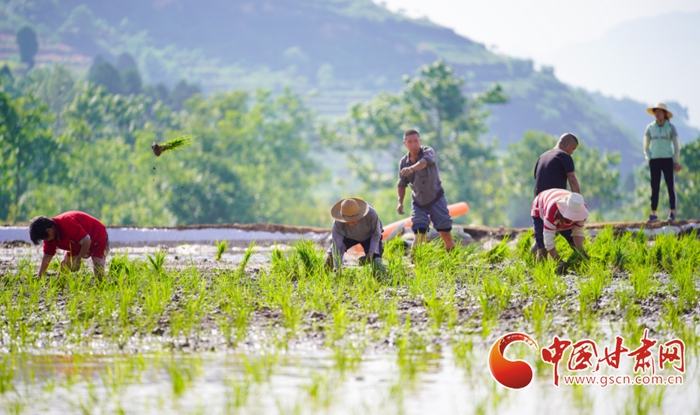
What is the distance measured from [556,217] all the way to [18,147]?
35652 millimetres

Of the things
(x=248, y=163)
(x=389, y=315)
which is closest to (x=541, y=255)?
(x=389, y=315)

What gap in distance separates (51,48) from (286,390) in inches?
6250

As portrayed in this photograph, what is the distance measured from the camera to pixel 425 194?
930cm

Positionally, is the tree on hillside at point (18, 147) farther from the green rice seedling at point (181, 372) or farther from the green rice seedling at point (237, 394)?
the green rice seedling at point (237, 394)

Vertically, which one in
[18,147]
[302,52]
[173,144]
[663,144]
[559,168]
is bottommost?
[18,147]

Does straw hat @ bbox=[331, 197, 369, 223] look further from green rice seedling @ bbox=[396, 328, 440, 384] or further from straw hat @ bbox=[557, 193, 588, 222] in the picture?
green rice seedling @ bbox=[396, 328, 440, 384]

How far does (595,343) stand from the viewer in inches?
207

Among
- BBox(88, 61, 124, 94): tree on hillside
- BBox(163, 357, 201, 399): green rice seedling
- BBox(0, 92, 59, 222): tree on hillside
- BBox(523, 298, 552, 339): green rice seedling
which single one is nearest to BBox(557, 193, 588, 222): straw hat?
BBox(523, 298, 552, 339): green rice seedling

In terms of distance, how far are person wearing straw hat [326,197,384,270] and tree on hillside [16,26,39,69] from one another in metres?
127

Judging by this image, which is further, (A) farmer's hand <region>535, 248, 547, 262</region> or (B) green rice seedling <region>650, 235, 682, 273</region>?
(B) green rice seedling <region>650, 235, 682, 273</region>

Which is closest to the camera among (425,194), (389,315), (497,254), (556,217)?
(389,315)

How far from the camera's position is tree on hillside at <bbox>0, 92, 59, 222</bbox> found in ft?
120

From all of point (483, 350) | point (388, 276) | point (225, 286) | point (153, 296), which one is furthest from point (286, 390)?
point (388, 276)

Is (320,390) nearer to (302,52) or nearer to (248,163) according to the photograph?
(248,163)
